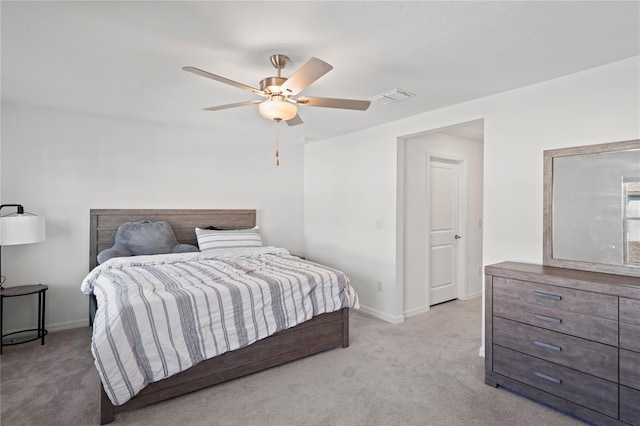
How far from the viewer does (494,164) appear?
301 cm

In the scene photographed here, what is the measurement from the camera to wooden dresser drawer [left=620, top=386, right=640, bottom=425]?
1.91m

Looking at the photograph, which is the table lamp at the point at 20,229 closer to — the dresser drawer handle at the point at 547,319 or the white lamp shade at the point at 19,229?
the white lamp shade at the point at 19,229

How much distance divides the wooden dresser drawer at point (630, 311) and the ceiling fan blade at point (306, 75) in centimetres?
210

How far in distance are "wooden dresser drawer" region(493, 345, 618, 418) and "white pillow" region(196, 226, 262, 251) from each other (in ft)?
9.37

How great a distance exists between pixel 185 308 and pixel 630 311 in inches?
105

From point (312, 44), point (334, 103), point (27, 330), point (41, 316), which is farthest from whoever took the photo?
point (41, 316)

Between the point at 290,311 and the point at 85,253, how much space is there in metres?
2.57

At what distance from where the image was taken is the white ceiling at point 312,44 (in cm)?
176

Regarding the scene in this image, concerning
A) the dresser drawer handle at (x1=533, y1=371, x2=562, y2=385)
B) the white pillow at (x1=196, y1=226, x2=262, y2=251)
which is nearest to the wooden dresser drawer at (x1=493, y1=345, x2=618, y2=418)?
the dresser drawer handle at (x1=533, y1=371, x2=562, y2=385)

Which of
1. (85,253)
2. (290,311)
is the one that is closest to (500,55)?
(290,311)

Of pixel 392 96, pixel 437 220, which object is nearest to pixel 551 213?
pixel 392 96

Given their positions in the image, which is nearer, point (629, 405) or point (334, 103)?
point (629, 405)

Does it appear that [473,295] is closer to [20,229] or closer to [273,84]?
[273,84]

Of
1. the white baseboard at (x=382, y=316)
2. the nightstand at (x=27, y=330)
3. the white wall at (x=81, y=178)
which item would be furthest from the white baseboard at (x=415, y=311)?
the nightstand at (x=27, y=330)
